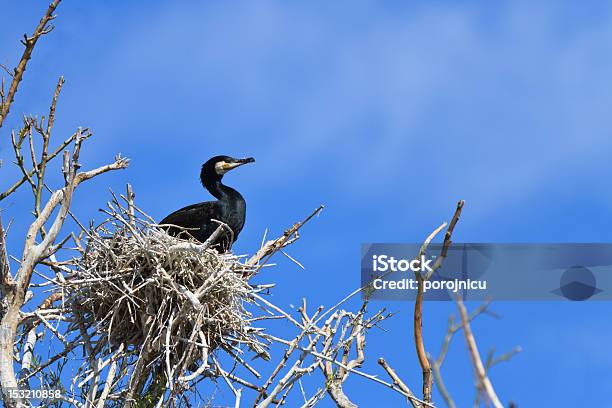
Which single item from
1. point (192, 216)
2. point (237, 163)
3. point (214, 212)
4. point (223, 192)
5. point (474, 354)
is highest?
point (237, 163)

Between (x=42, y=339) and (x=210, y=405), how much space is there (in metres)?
1.41

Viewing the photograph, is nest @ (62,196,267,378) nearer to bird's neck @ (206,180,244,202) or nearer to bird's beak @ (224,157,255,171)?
bird's neck @ (206,180,244,202)

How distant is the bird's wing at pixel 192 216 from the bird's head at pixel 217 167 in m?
0.74

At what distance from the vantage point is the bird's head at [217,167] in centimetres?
848

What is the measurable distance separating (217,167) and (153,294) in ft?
8.99

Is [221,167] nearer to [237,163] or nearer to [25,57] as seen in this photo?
[237,163]

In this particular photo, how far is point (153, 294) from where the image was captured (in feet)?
19.5

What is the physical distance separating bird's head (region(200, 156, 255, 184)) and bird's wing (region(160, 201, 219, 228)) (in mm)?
737

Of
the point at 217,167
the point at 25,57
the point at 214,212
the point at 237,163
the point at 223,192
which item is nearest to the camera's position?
the point at 25,57

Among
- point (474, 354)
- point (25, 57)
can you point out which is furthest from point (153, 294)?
point (474, 354)

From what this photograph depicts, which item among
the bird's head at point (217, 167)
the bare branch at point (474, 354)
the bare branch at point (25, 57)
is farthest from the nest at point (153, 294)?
the bare branch at point (474, 354)

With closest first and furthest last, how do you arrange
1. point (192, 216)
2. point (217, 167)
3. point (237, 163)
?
point (192, 216), point (217, 167), point (237, 163)

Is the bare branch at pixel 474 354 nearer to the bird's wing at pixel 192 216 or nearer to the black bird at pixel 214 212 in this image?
the black bird at pixel 214 212

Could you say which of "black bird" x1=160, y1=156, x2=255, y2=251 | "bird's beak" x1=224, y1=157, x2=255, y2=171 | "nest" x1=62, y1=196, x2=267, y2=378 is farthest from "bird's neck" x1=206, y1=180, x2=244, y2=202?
"nest" x1=62, y1=196, x2=267, y2=378
